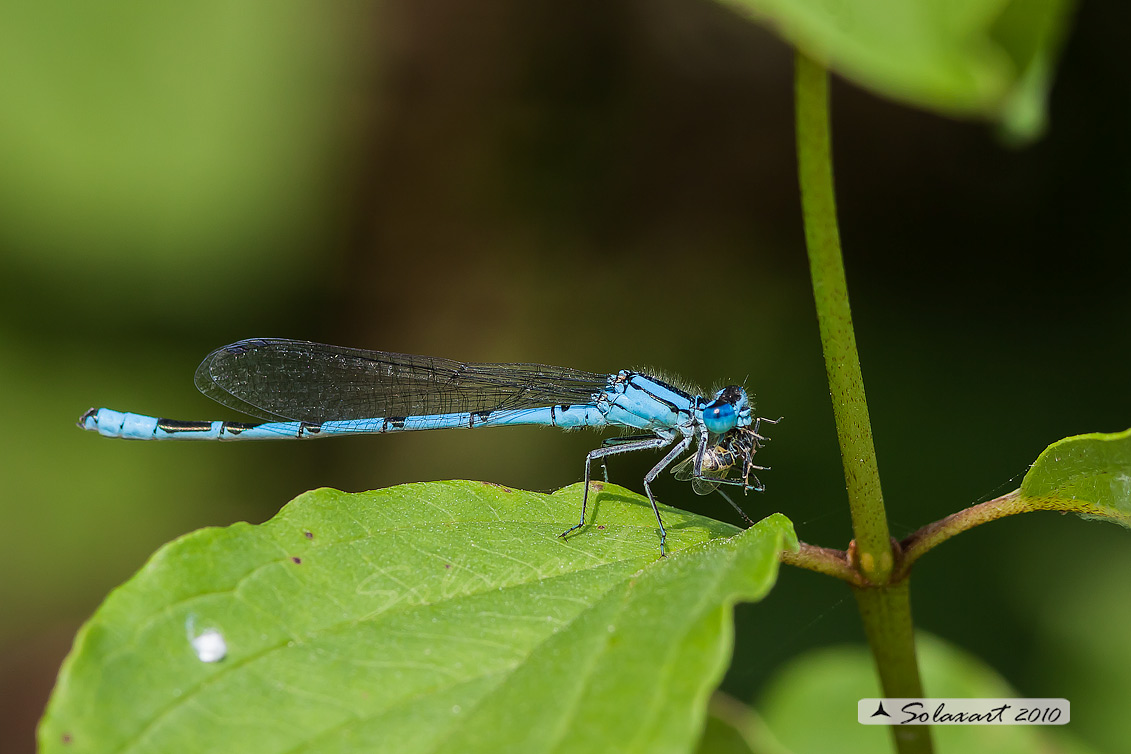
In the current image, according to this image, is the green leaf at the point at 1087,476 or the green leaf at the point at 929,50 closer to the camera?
the green leaf at the point at 929,50

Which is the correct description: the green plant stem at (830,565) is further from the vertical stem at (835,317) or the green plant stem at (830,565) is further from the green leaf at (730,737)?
the green leaf at (730,737)

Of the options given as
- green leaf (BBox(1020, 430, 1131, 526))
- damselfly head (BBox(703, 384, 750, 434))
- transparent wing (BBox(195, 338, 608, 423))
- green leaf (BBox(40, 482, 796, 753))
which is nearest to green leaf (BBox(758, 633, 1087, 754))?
damselfly head (BBox(703, 384, 750, 434))

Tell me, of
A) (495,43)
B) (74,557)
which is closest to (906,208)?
(495,43)

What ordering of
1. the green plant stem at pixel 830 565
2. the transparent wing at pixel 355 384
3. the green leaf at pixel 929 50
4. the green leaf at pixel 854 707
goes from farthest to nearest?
the transparent wing at pixel 355 384 < the green leaf at pixel 854 707 < the green plant stem at pixel 830 565 < the green leaf at pixel 929 50

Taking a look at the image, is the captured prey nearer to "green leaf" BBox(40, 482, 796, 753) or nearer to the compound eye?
the compound eye

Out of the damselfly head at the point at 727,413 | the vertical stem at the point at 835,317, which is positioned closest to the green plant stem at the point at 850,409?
the vertical stem at the point at 835,317

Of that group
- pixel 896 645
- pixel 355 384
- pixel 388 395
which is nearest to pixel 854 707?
pixel 896 645
